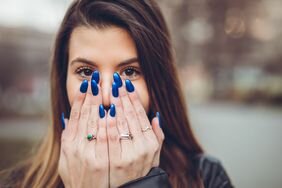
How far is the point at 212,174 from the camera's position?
220 cm

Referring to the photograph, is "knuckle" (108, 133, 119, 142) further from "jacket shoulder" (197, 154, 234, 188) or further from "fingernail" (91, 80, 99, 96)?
"jacket shoulder" (197, 154, 234, 188)

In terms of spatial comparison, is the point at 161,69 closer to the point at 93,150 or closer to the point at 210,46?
the point at 93,150

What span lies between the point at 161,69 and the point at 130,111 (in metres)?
0.44

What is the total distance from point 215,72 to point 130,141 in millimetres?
24148

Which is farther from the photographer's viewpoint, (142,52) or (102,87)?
(142,52)

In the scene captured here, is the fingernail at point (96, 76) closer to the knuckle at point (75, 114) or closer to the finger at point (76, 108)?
the finger at point (76, 108)

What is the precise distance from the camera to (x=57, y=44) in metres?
2.17

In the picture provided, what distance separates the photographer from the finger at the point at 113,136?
168cm

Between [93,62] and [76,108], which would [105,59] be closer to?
[93,62]

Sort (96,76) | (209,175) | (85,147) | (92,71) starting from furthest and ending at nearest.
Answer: (209,175)
(92,71)
(96,76)
(85,147)

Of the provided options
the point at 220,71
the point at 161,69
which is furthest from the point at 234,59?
the point at 161,69

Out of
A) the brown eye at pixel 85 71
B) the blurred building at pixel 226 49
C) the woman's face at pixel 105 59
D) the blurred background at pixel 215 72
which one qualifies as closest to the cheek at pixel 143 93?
the woman's face at pixel 105 59

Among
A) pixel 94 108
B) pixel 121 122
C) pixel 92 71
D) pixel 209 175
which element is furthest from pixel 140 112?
pixel 209 175

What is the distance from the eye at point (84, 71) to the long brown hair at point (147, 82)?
0.22m
